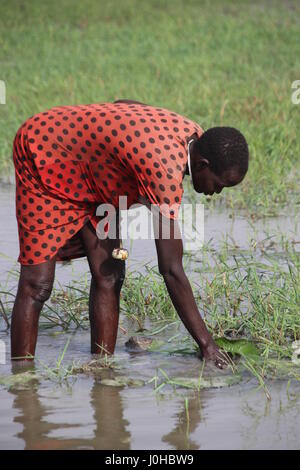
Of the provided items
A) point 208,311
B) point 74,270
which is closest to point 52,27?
point 74,270

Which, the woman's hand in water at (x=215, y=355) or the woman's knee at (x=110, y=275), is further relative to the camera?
the woman's knee at (x=110, y=275)

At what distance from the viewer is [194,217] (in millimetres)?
6859

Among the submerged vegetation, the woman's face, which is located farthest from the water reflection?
the woman's face

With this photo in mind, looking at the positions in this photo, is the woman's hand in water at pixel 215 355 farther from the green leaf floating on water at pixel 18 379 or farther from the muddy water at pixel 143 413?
the green leaf floating on water at pixel 18 379

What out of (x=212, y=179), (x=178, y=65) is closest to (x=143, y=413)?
(x=212, y=179)

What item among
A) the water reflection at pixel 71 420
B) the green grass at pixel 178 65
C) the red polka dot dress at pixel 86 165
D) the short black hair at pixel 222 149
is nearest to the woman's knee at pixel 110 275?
the red polka dot dress at pixel 86 165

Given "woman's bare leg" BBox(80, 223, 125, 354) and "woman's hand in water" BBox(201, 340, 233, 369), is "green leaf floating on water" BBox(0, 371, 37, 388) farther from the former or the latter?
"woman's hand in water" BBox(201, 340, 233, 369)

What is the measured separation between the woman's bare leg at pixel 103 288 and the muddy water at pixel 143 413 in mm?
104

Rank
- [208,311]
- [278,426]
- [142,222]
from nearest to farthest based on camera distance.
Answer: [278,426] → [208,311] → [142,222]

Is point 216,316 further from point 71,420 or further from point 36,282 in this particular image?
point 71,420

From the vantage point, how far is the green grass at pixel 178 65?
27.5 feet
